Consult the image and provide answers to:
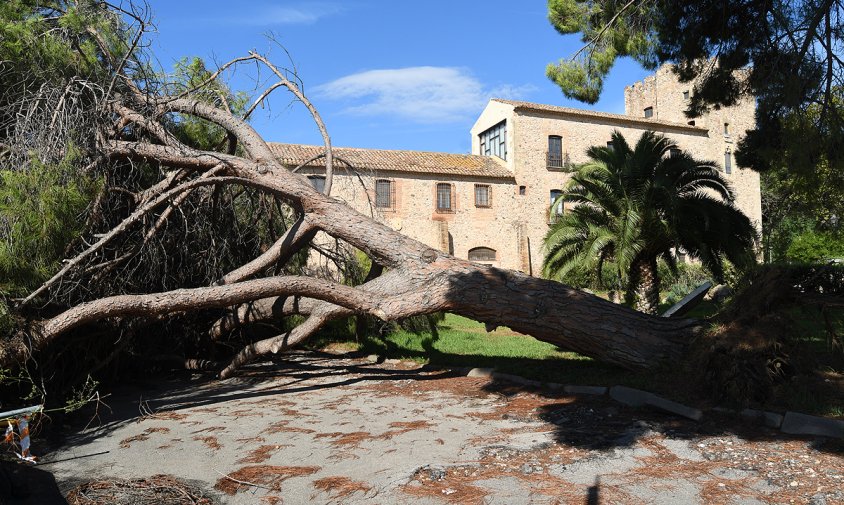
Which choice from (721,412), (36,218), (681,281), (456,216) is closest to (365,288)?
(36,218)

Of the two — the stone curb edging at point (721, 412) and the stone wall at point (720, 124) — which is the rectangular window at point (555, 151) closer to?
the stone wall at point (720, 124)

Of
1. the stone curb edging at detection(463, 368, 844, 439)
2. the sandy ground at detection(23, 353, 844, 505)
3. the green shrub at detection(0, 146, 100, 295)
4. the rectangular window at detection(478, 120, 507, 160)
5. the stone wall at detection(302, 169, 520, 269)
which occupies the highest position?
the rectangular window at detection(478, 120, 507, 160)

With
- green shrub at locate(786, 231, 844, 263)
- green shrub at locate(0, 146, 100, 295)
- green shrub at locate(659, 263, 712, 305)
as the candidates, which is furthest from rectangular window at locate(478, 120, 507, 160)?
green shrub at locate(0, 146, 100, 295)

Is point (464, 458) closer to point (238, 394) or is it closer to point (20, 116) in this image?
point (238, 394)

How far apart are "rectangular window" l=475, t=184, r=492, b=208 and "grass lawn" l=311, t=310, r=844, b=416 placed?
13289 millimetres

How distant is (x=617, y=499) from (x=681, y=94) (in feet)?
124

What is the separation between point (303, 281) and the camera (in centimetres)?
815

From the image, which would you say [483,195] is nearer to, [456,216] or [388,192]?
[456,216]

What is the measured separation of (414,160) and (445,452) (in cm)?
2541

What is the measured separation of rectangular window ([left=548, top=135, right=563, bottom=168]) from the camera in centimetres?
3250

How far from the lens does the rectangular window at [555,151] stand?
3250cm

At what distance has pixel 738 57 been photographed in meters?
9.41

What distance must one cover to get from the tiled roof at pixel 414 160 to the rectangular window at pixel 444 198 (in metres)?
0.64

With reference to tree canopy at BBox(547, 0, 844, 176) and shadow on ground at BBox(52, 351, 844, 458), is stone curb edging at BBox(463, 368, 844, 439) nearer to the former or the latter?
shadow on ground at BBox(52, 351, 844, 458)
